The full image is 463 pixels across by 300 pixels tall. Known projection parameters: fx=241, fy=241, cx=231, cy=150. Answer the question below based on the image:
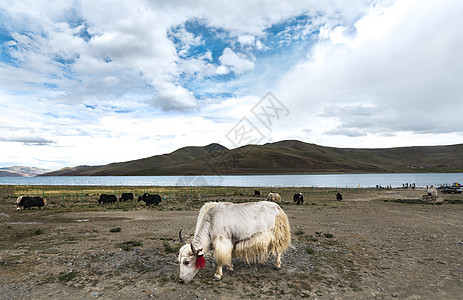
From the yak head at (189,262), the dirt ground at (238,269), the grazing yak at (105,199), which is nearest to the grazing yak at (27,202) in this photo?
the grazing yak at (105,199)

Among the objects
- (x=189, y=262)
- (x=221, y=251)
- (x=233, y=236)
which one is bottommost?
(x=189, y=262)

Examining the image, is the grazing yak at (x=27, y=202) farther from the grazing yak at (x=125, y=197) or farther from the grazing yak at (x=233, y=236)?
the grazing yak at (x=233, y=236)

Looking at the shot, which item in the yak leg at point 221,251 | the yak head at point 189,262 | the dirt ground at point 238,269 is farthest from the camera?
the yak leg at point 221,251

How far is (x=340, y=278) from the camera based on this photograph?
6.89 meters

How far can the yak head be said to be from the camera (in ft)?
20.3

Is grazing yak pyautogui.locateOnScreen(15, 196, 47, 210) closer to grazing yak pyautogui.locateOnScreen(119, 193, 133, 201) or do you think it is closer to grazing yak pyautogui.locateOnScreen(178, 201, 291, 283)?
grazing yak pyautogui.locateOnScreen(119, 193, 133, 201)

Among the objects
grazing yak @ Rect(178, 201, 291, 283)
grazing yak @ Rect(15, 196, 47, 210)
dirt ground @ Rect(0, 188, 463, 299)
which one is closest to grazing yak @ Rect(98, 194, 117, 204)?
grazing yak @ Rect(15, 196, 47, 210)

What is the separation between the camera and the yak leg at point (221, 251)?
6.59 m

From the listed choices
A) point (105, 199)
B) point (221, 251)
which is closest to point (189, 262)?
point (221, 251)

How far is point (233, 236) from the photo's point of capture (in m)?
6.92

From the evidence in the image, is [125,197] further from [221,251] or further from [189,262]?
[221,251]

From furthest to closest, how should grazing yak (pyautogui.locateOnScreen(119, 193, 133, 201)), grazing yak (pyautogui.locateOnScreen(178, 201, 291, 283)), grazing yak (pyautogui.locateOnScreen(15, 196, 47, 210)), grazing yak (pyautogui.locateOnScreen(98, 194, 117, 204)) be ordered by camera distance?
1. grazing yak (pyautogui.locateOnScreen(119, 193, 133, 201))
2. grazing yak (pyautogui.locateOnScreen(98, 194, 117, 204))
3. grazing yak (pyautogui.locateOnScreen(15, 196, 47, 210))
4. grazing yak (pyautogui.locateOnScreen(178, 201, 291, 283))

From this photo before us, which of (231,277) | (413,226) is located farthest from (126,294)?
(413,226)

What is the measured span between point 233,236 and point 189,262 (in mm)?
1393
